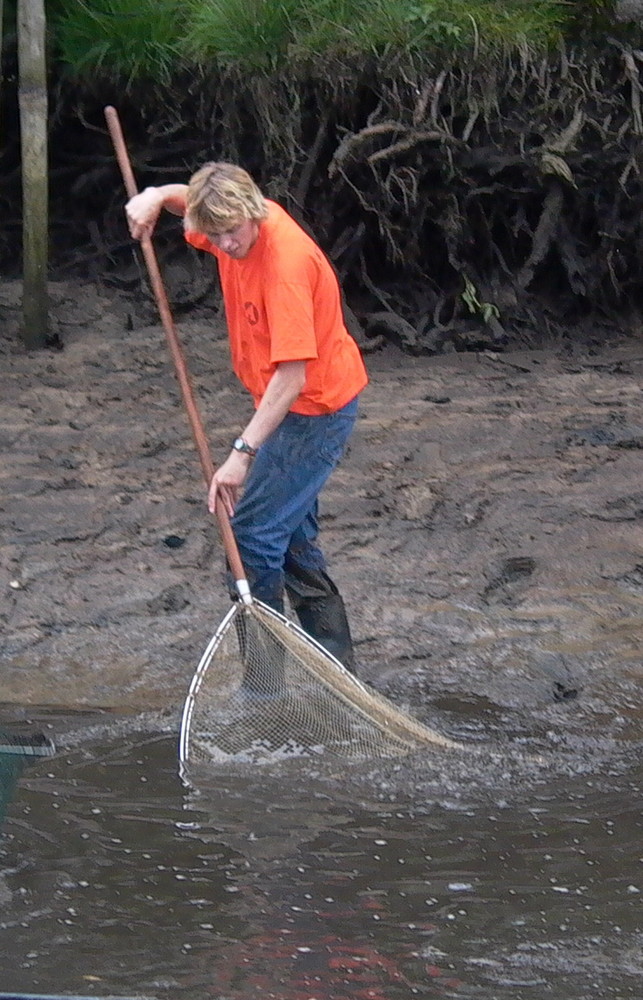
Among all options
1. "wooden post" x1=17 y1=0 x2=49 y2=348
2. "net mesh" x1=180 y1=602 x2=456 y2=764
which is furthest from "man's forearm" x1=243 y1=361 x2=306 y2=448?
"wooden post" x1=17 y1=0 x2=49 y2=348

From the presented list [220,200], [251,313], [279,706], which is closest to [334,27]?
[251,313]

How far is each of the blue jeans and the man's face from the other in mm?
592

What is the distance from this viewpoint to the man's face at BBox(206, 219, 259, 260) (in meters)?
4.49

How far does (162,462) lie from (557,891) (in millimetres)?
3954

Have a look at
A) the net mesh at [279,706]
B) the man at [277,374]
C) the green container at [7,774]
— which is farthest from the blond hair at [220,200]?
the green container at [7,774]

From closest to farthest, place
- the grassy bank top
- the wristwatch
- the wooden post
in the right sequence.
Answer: the wristwatch, the wooden post, the grassy bank top

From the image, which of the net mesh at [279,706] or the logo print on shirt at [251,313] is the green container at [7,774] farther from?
the logo print on shirt at [251,313]

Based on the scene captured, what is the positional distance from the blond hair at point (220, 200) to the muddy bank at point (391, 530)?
1.86 m

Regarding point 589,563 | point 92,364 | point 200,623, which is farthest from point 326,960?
point 92,364

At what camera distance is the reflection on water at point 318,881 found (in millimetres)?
3537

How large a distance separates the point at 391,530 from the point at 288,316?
2.37 meters

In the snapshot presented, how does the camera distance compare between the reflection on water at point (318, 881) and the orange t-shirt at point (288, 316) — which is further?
the orange t-shirt at point (288, 316)

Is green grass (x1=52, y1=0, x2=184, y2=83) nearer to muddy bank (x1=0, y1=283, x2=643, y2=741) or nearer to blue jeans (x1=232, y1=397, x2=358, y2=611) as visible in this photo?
muddy bank (x1=0, y1=283, x2=643, y2=741)

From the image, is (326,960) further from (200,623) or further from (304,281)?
Answer: (200,623)
